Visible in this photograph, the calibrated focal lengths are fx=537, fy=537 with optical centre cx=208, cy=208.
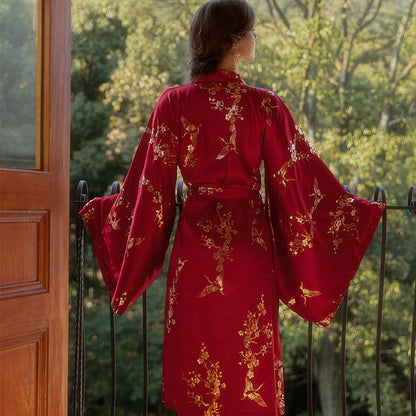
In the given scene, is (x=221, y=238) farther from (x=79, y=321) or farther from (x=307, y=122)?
(x=307, y=122)

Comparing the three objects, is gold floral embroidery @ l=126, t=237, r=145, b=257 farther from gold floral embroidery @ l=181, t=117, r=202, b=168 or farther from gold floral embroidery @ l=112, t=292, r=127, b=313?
gold floral embroidery @ l=181, t=117, r=202, b=168

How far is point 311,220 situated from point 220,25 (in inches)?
22.4

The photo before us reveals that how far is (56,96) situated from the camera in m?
1.49

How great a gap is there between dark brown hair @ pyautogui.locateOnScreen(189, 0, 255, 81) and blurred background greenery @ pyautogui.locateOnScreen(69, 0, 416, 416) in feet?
15.0

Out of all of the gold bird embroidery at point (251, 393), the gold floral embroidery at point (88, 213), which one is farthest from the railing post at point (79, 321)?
the gold bird embroidery at point (251, 393)

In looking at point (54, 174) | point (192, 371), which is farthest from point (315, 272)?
point (54, 174)

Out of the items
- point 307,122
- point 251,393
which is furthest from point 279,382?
point 307,122

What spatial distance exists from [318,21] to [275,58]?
63 cm

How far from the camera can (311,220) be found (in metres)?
1.47

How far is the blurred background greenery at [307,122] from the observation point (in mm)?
5938

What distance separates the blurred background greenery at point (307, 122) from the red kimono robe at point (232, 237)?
14.5 ft

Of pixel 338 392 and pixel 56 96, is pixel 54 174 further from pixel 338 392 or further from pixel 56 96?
pixel 338 392

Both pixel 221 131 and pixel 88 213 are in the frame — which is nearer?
pixel 221 131

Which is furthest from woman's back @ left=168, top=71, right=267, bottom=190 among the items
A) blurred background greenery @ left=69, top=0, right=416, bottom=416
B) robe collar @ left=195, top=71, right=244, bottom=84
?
blurred background greenery @ left=69, top=0, right=416, bottom=416
